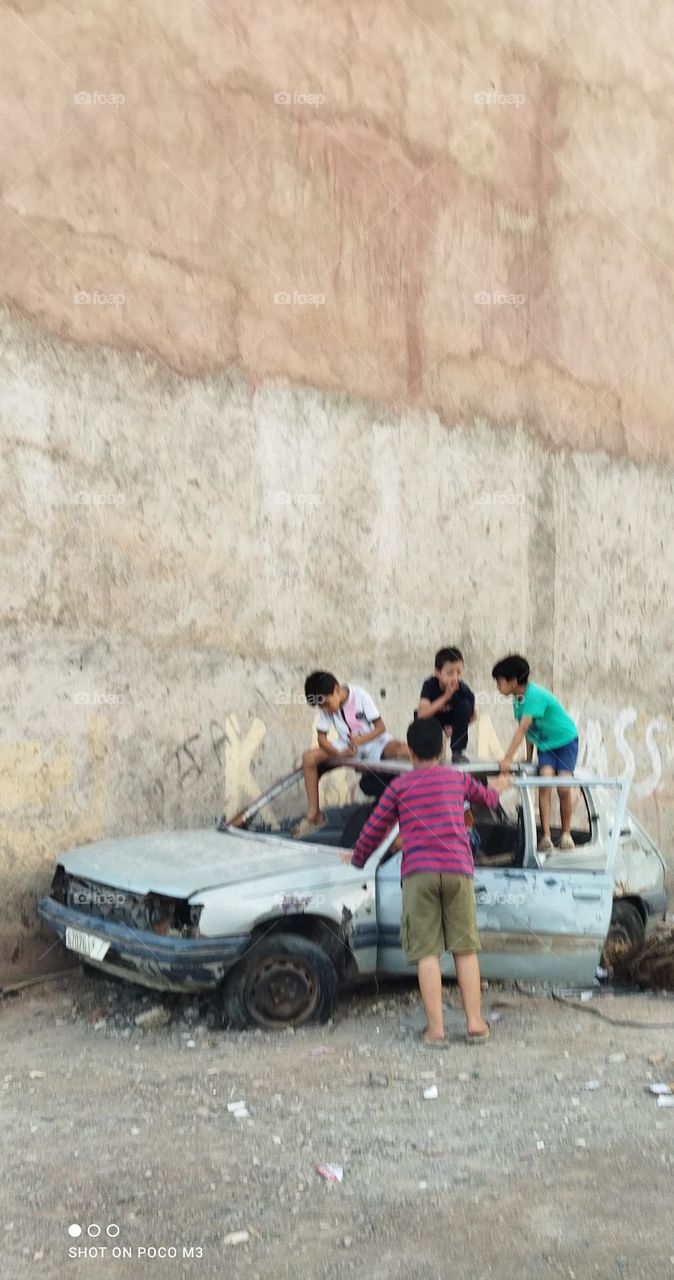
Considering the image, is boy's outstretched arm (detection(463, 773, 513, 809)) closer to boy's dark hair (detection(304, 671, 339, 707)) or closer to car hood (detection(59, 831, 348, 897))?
car hood (detection(59, 831, 348, 897))

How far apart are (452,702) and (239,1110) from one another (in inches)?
151

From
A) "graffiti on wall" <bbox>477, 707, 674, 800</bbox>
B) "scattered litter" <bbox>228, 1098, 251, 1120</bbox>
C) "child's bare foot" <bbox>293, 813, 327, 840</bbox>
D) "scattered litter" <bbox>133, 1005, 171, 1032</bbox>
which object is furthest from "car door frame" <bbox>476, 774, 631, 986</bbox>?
"graffiti on wall" <bbox>477, 707, 674, 800</bbox>

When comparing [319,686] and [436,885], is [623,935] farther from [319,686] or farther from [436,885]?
[319,686]

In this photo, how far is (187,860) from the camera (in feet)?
20.8

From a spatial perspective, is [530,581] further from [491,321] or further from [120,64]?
[120,64]

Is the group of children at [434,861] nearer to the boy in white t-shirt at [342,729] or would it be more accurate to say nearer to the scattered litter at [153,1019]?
the boy in white t-shirt at [342,729]

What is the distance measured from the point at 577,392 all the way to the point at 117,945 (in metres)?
7.30

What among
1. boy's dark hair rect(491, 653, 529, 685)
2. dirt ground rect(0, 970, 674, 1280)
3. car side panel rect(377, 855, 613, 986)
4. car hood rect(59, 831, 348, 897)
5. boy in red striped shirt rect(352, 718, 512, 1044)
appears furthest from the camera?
boy's dark hair rect(491, 653, 529, 685)

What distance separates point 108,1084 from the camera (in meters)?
5.33

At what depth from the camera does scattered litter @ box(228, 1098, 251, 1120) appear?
488 centimetres

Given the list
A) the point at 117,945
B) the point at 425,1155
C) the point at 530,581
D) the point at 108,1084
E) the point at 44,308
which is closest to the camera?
the point at 425,1155

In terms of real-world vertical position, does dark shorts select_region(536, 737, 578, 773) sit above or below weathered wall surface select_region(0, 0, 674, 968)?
below

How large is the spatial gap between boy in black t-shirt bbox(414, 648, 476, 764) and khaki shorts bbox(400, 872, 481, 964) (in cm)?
225

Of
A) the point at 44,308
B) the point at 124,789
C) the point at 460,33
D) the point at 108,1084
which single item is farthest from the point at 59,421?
the point at 460,33
